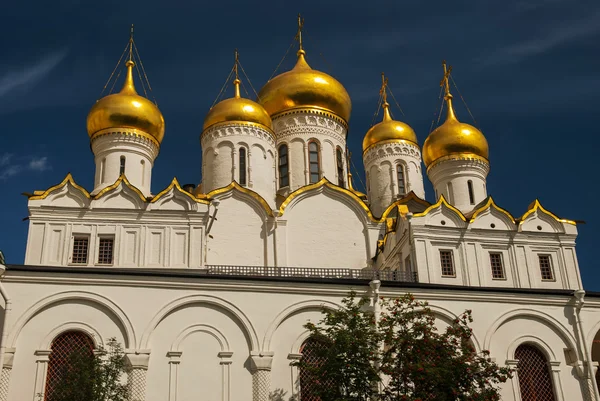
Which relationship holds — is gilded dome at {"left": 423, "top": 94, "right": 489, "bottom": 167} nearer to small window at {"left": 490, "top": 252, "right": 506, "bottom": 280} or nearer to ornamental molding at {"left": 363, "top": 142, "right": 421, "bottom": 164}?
ornamental molding at {"left": 363, "top": 142, "right": 421, "bottom": 164}

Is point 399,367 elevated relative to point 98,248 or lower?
lower

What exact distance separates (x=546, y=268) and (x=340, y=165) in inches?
431

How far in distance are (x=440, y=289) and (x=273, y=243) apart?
8.17 metres

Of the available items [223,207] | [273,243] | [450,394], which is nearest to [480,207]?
[273,243]

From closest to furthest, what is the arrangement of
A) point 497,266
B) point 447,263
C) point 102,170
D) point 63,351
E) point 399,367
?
point 399,367, point 63,351, point 447,263, point 497,266, point 102,170

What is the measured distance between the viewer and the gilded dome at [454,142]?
32.3 metres

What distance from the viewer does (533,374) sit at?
22.8 metres

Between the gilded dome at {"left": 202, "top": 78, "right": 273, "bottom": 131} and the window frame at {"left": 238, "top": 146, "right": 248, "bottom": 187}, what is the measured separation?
135 cm

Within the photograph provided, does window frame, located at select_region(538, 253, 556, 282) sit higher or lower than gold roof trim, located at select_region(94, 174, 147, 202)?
lower

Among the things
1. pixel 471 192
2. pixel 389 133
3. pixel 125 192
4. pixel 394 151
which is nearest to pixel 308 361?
pixel 125 192

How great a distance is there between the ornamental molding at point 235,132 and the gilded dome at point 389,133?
7495 mm

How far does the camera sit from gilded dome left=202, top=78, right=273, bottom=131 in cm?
3238

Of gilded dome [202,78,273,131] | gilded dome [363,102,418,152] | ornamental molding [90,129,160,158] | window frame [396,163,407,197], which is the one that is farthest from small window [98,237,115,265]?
gilded dome [363,102,418,152]

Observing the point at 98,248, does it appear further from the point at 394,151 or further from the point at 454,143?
the point at 394,151
